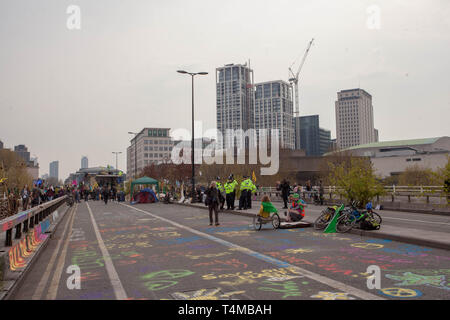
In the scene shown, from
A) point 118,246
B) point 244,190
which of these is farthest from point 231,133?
point 118,246

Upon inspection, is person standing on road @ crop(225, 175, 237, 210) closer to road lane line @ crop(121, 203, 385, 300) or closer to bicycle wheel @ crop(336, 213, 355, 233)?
bicycle wheel @ crop(336, 213, 355, 233)

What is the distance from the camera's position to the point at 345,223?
11.9 meters

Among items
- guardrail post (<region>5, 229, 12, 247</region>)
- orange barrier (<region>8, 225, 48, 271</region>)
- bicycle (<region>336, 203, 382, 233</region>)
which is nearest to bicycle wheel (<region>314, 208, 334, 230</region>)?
bicycle (<region>336, 203, 382, 233</region>)

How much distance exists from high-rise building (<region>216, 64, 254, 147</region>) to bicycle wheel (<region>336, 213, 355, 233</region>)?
16873 centimetres

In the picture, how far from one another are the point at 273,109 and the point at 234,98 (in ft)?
68.3

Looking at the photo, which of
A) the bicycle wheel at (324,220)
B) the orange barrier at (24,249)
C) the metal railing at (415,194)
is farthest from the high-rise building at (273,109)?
the orange barrier at (24,249)

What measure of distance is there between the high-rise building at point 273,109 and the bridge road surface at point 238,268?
581ft

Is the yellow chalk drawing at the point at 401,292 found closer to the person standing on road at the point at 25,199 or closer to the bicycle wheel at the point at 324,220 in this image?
the bicycle wheel at the point at 324,220

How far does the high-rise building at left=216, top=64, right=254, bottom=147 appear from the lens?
18325 centimetres

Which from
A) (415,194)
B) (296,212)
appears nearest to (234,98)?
(415,194)

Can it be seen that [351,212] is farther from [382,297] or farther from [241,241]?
[382,297]

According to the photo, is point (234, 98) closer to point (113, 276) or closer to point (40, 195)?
point (40, 195)
